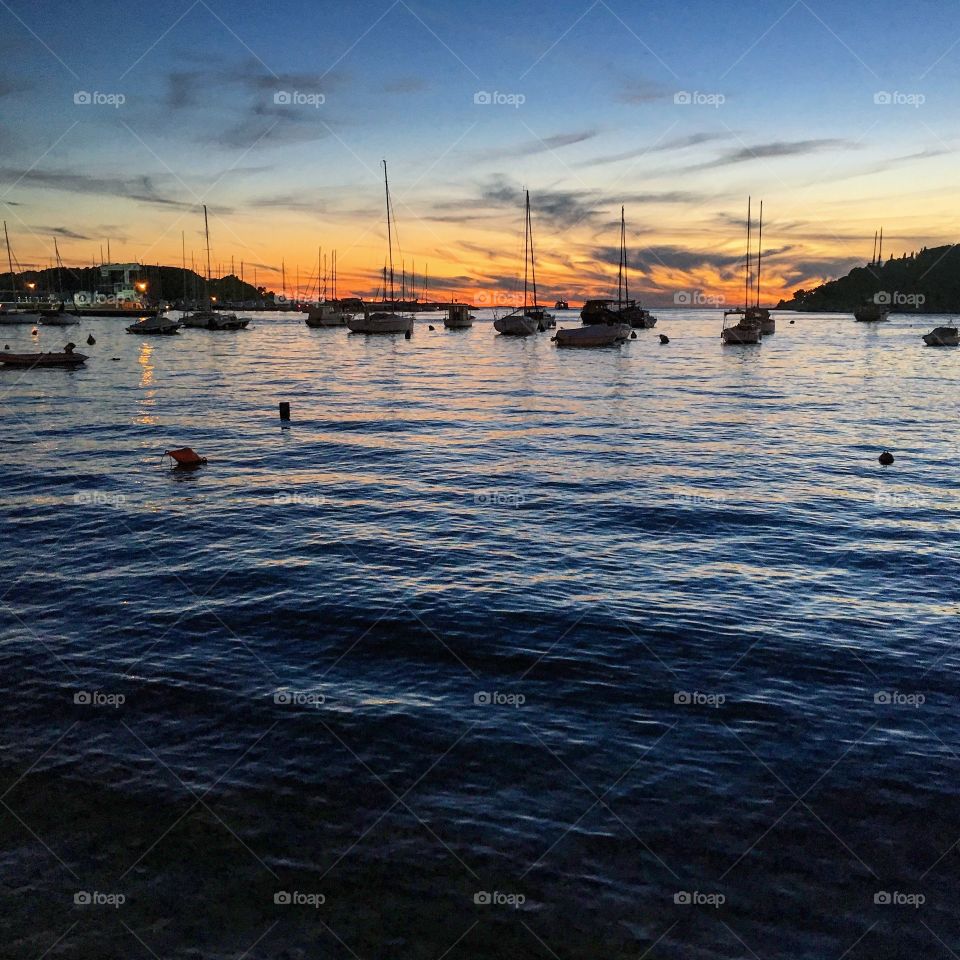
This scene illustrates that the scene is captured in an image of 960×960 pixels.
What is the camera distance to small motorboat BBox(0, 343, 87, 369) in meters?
60.7

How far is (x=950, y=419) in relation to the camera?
130 feet

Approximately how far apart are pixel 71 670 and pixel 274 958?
22.6 ft

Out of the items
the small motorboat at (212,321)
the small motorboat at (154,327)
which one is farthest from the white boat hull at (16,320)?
the small motorboat at (154,327)

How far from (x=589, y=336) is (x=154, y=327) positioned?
235 feet

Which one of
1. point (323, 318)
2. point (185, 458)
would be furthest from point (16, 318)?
point (185, 458)

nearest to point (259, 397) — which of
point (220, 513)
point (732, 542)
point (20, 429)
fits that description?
point (20, 429)

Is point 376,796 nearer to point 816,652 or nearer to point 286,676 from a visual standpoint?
point 286,676

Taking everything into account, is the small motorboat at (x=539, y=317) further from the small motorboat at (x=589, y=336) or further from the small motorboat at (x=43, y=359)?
the small motorboat at (x=43, y=359)

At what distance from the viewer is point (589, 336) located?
97312 mm

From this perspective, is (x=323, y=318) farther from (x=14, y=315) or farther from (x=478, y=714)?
(x=478, y=714)

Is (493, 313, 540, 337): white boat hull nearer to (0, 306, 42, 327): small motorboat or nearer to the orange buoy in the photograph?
the orange buoy

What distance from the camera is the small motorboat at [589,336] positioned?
317ft

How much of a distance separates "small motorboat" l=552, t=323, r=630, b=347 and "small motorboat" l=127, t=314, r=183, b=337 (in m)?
67.2

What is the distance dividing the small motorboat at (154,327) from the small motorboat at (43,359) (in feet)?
192
